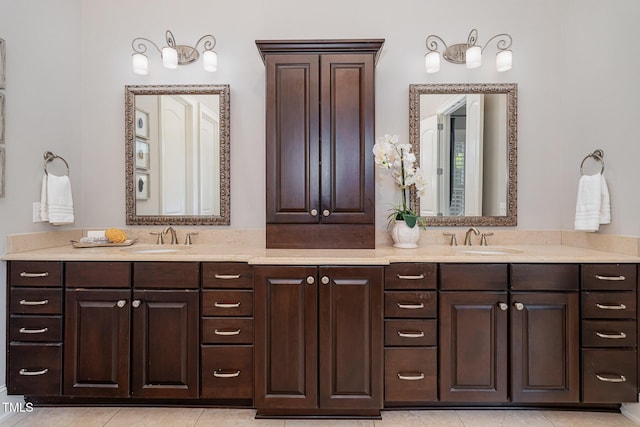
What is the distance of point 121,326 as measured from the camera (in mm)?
2023

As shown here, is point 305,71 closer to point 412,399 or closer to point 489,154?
point 489,154

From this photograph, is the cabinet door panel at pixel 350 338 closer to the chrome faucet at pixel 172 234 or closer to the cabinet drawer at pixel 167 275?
the cabinet drawer at pixel 167 275

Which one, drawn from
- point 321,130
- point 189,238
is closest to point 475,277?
point 321,130

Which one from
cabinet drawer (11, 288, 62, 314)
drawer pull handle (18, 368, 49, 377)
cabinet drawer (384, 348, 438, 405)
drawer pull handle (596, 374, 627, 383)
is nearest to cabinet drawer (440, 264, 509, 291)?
cabinet drawer (384, 348, 438, 405)

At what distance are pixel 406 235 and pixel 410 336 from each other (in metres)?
0.68

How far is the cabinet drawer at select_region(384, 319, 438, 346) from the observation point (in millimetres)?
1976

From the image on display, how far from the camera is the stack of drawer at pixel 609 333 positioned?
1961 millimetres

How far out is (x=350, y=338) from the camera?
1.95 metres

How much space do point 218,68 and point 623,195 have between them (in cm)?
286

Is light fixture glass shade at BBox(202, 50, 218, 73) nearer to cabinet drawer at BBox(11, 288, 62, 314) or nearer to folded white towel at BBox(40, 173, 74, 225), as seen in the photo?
folded white towel at BBox(40, 173, 74, 225)

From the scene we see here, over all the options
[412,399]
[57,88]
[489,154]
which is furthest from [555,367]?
[57,88]

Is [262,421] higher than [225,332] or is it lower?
lower

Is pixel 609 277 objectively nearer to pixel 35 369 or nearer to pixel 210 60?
pixel 210 60

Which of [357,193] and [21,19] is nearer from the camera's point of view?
[21,19]
